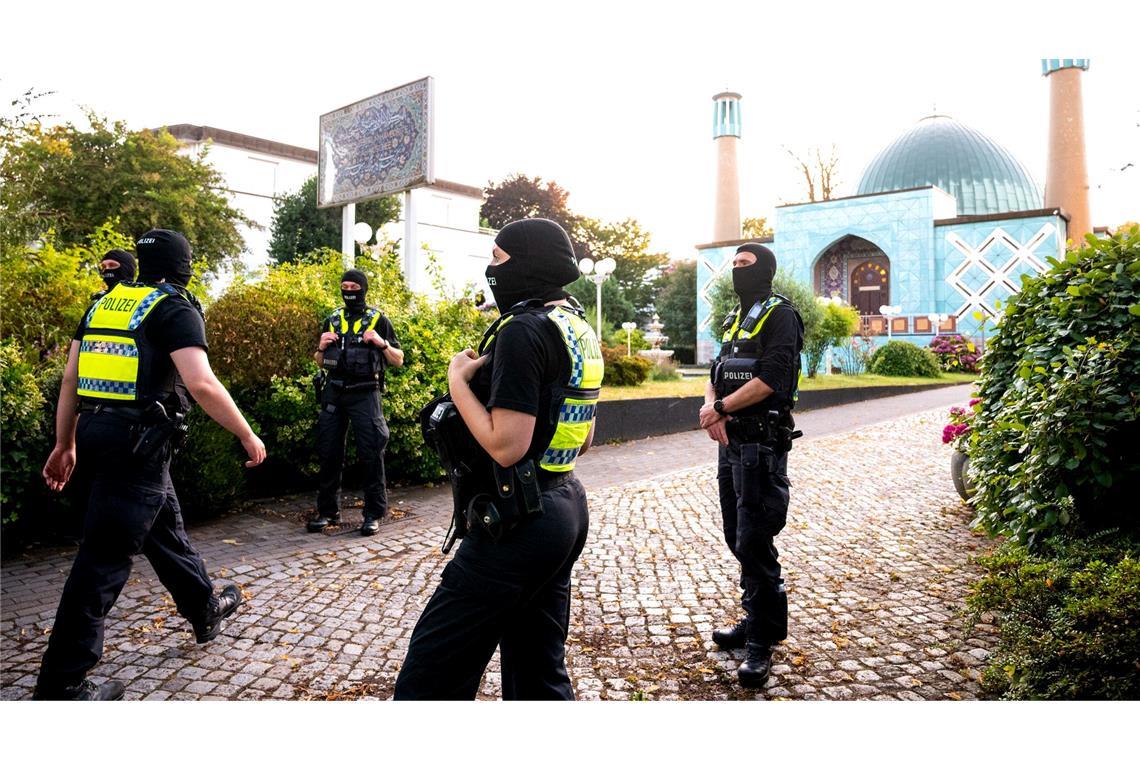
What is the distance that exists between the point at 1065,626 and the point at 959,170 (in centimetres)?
4941

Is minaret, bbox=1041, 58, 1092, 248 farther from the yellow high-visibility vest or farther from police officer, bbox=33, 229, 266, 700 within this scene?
police officer, bbox=33, 229, 266, 700

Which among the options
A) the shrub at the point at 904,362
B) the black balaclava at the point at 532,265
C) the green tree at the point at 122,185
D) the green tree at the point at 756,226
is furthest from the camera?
the green tree at the point at 756,226

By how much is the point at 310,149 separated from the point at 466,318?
111 feet

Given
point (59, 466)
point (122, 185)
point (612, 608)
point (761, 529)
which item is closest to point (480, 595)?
point (761, 529)

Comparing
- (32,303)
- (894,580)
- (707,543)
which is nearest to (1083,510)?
(894,580)

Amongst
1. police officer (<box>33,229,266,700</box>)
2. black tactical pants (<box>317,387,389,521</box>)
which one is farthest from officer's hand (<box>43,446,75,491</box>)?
black tactical pants (<box>317,387,389,521</box>)

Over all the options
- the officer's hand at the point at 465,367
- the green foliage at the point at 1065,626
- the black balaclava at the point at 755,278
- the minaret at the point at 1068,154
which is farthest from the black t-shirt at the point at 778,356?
the minaret at the point at 1068,154

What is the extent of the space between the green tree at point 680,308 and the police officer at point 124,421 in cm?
4225

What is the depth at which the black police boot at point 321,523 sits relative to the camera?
6.29m

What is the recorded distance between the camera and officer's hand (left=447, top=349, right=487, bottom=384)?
7.32 ft

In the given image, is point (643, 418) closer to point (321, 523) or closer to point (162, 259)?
point (321, 523)

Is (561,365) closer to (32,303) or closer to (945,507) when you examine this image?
(945,507)

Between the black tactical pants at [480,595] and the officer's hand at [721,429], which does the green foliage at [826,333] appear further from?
the black tactical pants at [480,595]

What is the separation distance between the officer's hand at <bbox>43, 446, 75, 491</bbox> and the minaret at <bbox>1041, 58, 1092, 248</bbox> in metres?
45.7
